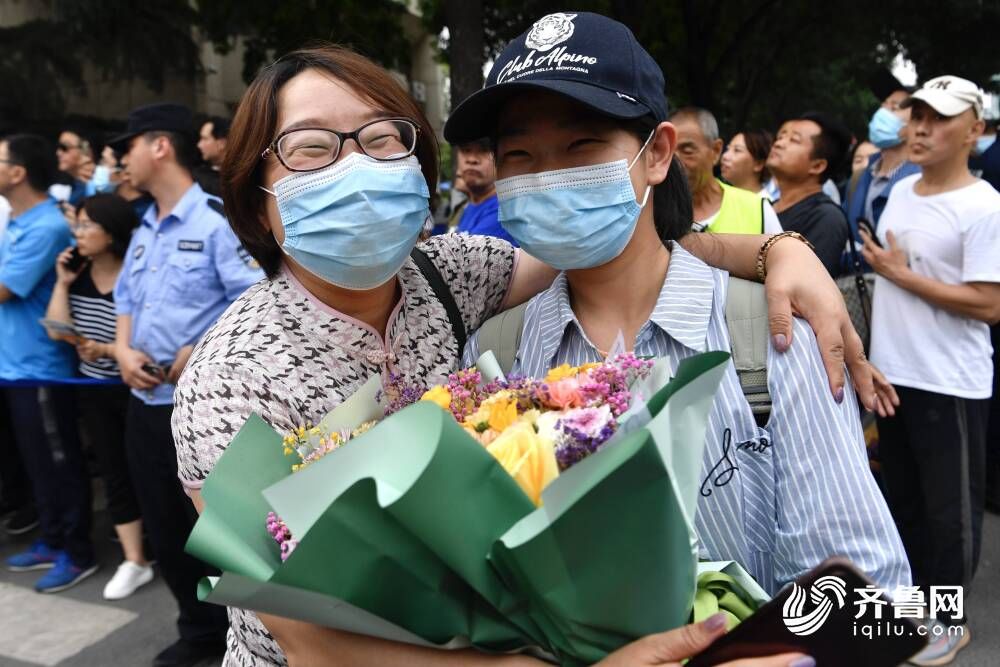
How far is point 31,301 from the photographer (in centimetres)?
506

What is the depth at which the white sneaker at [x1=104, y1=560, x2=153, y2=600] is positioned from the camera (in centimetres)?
470

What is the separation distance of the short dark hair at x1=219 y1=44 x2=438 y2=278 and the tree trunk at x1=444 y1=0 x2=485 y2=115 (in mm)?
6913

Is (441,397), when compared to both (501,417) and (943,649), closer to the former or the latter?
(501,417)

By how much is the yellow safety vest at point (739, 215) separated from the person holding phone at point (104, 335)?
333 centimetres

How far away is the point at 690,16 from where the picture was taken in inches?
560

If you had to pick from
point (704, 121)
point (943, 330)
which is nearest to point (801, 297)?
point (943, 330)

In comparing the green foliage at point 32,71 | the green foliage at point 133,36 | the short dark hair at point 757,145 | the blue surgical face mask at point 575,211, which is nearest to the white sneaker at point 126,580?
the blue surgical face mask at point 575,211

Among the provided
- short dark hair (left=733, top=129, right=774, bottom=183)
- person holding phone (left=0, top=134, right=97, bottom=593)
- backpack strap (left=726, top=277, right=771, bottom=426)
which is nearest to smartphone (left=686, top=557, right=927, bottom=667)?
backpack strap (left=726, top=277, right=771, bottom=426)

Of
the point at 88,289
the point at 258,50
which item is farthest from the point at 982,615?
the point at 258,50

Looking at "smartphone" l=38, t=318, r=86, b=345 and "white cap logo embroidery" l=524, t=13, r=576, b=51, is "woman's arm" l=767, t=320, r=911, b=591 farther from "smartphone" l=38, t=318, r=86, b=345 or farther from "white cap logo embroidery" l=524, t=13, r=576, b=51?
"smartphone" l=38, t=318, r=86, b=345

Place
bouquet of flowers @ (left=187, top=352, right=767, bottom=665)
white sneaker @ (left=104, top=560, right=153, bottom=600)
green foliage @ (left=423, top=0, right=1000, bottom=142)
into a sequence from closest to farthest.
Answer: bouquet of flowers @ (left=187, top=352, right=767, bottom=665) → white sneaker @ (left=104, top=560, right=153, bottom=600) → green foliage @ (left=423, top=0, right=1000, bottom=142)

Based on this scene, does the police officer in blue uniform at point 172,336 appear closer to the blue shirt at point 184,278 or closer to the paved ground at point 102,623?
the blue shirt at point 184,278

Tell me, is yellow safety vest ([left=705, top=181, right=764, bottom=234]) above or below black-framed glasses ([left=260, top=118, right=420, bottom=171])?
below

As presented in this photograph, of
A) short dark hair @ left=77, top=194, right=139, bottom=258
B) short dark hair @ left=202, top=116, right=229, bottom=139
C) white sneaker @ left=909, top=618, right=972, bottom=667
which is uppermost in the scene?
Result: short dark hair @ left=202, top=116, right=229, bottom=139
